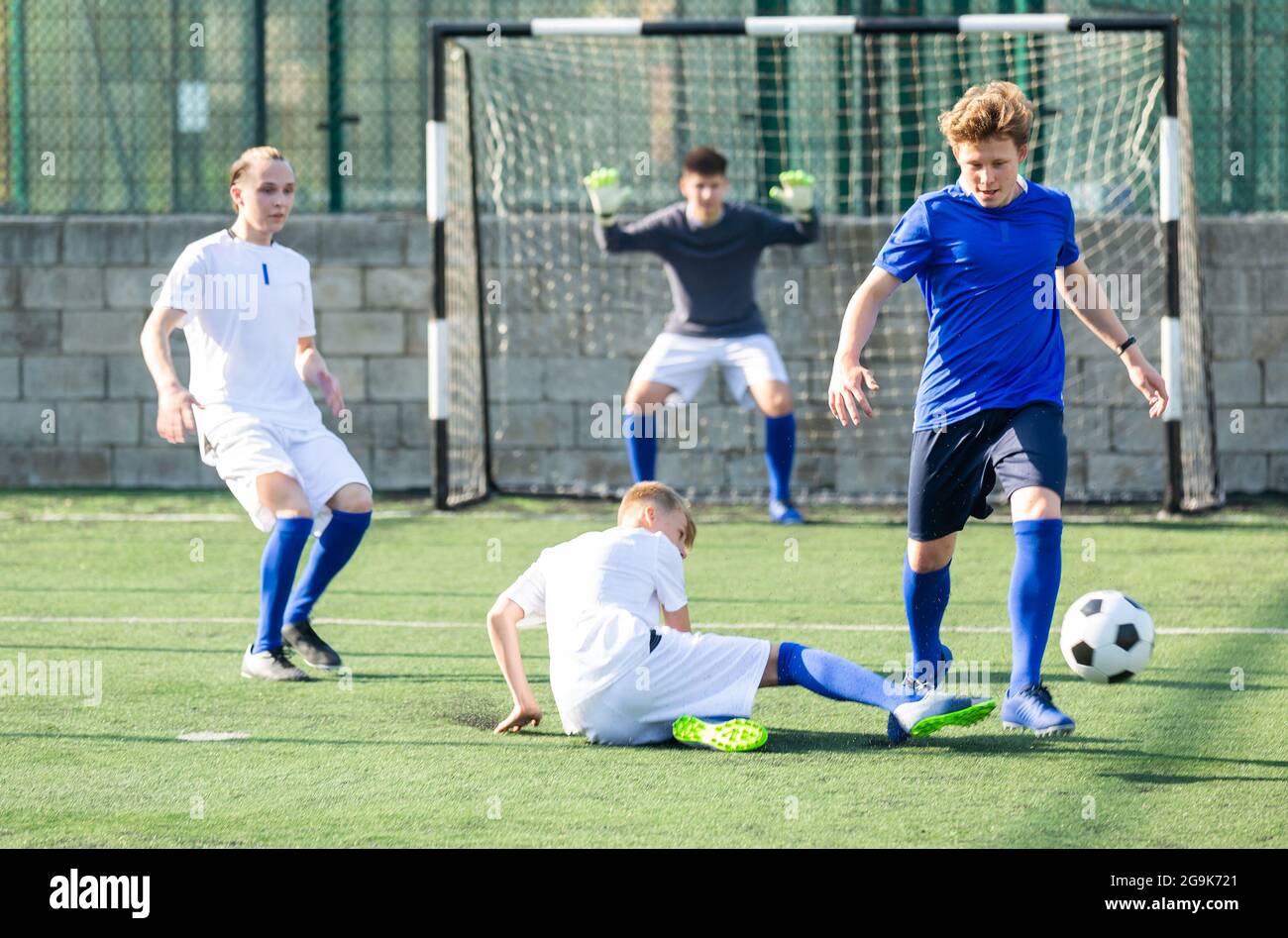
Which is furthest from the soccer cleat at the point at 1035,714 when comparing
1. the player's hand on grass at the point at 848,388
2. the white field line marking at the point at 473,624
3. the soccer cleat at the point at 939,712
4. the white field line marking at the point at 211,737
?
the white field line marking at the point at 211,737

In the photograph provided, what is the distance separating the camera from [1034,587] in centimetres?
527

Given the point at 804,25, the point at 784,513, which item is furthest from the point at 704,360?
the point at 804,25

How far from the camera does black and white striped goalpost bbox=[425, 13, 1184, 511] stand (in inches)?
415

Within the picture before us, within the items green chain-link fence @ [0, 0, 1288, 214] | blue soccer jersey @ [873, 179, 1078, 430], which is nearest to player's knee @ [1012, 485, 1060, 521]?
blue soccer jersey @ [873, 179, 1078, 430]

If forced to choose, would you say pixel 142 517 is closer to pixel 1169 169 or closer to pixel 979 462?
pixel 1169 169

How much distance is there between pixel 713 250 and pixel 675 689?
5.67 m

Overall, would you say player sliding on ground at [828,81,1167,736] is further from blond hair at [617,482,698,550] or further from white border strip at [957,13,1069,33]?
white border strip at [957,13,1069,33]

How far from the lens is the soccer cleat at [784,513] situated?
10.8 m

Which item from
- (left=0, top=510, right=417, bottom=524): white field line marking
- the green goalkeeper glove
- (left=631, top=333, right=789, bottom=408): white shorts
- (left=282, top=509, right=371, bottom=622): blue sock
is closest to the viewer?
(left=282, top=509, right=371, bottom=622): blue sock

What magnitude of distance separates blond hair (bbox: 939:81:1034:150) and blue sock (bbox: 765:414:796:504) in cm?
534

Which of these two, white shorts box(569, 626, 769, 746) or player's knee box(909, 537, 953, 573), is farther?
player's knee box(909, 537, 953, 573)

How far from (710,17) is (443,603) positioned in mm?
5901

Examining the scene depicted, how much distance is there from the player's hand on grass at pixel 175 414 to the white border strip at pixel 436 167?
5.14m

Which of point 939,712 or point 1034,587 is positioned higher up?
point 1034,587
